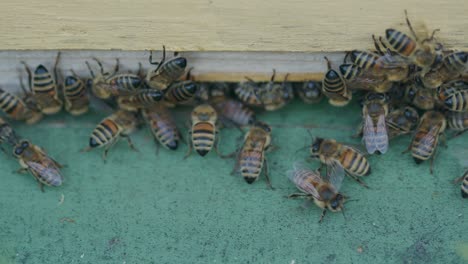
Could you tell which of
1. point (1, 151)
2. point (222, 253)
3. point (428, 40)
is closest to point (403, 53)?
point (428, 40)

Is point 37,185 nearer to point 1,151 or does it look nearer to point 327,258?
point 1,151

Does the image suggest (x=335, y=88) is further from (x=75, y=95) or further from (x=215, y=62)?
(x=75, y=95)

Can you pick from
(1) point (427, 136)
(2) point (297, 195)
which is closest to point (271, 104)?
(2) point (297, 195)

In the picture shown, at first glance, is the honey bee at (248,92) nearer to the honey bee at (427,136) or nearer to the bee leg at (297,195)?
the bee leg at (297,195)

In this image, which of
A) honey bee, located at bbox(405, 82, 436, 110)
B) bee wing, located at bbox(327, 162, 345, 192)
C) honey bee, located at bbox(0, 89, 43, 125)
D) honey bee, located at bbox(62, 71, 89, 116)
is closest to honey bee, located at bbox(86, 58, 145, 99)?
honey bee, located at bbox(62, 71, 89, 116)

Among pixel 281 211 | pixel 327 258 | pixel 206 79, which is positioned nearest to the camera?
pixel 327 258

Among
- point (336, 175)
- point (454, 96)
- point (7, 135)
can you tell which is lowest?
point (7, 135)
